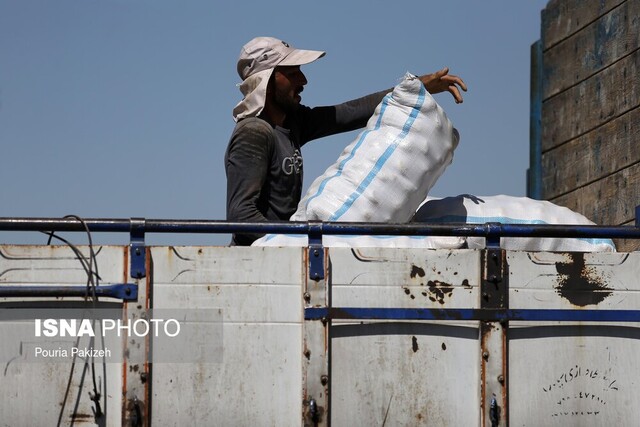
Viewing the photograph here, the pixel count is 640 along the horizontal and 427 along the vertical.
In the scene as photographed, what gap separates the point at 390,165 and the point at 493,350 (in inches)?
41.4

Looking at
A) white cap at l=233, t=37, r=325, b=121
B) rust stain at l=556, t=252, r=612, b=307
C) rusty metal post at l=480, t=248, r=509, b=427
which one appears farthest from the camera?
white cap at l=233, t=37, r=325, b=121

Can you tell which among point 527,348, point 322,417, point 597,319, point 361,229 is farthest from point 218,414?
point 597,319

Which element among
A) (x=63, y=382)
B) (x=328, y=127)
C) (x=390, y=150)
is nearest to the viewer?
(x=63, y=382)

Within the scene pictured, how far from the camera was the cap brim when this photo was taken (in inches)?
243

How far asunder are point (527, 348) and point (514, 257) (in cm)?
36

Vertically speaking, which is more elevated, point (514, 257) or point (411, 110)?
point (411, 110)

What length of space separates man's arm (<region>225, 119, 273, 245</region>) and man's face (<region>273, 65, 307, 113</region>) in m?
0.28

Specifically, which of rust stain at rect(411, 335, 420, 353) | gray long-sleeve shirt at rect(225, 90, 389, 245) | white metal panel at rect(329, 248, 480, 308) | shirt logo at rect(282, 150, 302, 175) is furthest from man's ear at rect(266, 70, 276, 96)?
rust stain at rect(411, 335, 420, 353)

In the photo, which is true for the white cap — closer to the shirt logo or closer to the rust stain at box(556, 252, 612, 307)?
the shirt logo

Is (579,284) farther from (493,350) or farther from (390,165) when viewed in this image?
(390,165)

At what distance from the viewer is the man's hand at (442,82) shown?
6.18 metres

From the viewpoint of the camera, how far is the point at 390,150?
5.46 metres

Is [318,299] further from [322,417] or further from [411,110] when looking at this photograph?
[411,110]

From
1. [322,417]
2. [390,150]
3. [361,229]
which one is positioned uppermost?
[390,150]
